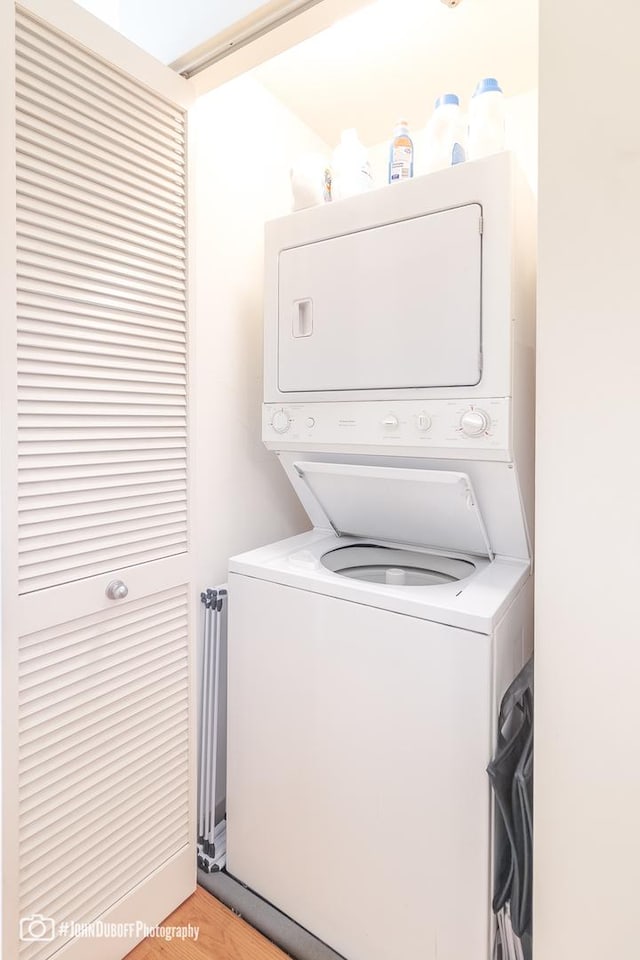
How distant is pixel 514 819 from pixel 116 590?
126cm

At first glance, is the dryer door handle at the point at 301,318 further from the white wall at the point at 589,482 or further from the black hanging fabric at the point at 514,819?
the black hanging fabric at the point at 514,819

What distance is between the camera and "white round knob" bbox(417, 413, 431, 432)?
1615mm

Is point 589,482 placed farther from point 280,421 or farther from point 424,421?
point 280,421

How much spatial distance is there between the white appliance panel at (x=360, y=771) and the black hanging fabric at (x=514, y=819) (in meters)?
0.05

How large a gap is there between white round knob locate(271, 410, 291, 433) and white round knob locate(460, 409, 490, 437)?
690 millimetres

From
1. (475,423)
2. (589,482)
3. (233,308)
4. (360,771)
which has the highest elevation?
(233,308)

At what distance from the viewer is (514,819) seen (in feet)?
4.41

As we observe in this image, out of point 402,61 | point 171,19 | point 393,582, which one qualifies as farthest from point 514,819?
point 402,61

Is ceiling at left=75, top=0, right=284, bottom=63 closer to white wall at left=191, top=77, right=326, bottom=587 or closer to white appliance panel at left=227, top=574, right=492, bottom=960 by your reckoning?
white wall at left=191, top=77, right=326, bottom=587

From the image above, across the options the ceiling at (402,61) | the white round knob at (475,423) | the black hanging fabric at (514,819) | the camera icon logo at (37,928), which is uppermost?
the ceiling at (402,61)

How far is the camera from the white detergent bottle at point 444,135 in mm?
1681

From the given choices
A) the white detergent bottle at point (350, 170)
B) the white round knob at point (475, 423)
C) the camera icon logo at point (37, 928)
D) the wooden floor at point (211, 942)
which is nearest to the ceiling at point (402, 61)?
the white detergent bottle at point (350, 170)

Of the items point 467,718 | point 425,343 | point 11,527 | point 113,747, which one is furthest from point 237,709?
point 425,343

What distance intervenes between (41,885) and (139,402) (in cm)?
136
